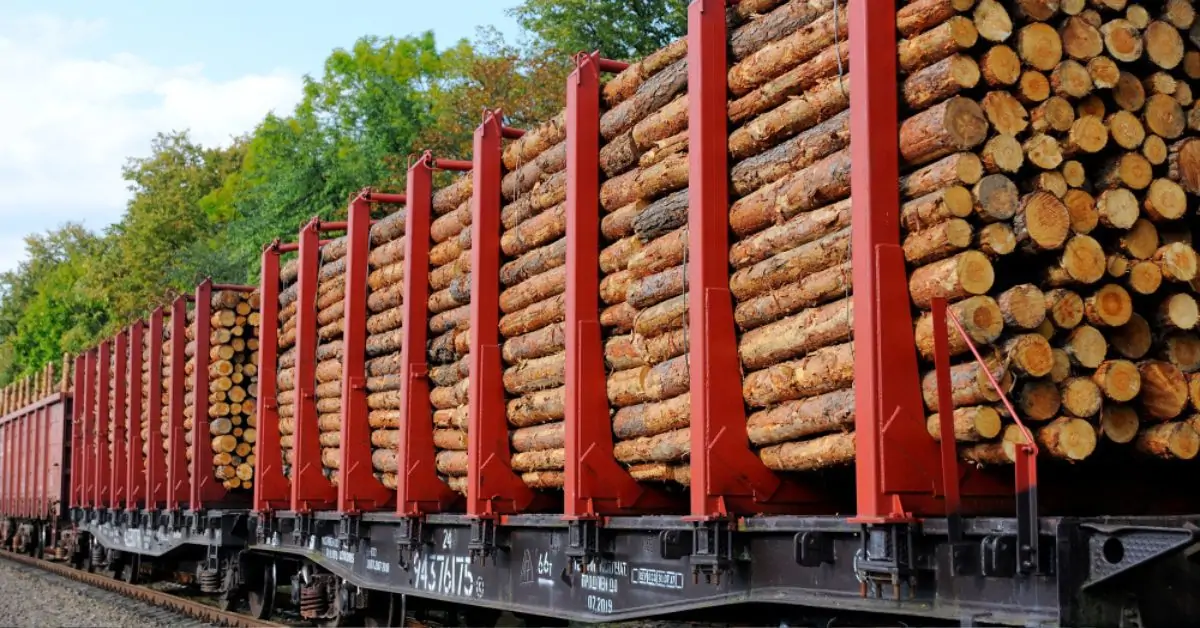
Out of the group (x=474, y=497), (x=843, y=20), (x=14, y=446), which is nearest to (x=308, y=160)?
(x=14, y=446)

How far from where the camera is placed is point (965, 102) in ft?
15.6

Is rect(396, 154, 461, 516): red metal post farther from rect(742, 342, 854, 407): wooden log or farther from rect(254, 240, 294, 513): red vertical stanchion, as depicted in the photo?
rect(742, 342, 854, 407): wooden log

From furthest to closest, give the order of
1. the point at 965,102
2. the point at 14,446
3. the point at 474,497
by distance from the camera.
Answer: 1. the point at 14,446
2. the point at 474,497
3. the point at 965,102

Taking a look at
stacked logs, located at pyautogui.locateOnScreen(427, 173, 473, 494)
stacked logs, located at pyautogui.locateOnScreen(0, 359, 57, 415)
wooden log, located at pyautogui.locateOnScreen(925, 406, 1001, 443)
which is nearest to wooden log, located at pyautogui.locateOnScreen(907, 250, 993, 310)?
wooden log, located at pyautogui.locateOnScreen(925, 406, 1001, 443)

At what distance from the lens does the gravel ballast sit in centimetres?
1266

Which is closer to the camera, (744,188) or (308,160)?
(744,188)

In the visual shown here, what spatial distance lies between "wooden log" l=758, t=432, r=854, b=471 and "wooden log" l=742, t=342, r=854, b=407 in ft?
0.67

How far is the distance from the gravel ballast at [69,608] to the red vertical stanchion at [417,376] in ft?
15.7

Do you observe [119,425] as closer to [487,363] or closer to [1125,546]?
[487,363]

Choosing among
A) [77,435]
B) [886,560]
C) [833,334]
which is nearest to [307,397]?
[833,334]

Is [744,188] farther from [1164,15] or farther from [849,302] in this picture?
[1164,15]

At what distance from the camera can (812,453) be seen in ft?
17.5

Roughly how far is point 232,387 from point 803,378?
10.4m

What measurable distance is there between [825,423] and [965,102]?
142cm
